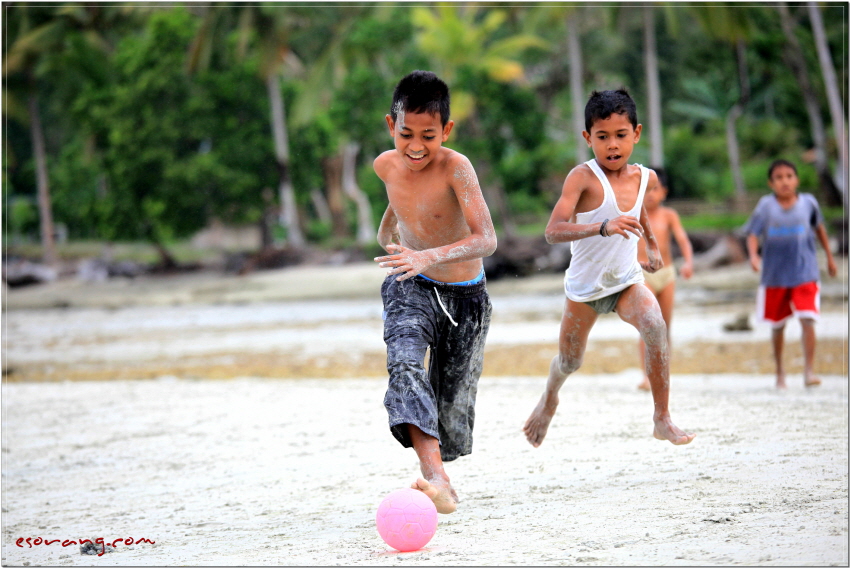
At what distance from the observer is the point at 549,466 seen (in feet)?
17.6

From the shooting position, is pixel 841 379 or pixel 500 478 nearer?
pixel 500 478

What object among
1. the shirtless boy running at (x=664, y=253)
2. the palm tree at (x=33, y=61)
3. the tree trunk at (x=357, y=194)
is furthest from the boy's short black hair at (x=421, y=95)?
the palm tree at (x=33, y=61)

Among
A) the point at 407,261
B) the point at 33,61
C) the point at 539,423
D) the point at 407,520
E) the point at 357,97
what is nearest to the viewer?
the point at 407,520

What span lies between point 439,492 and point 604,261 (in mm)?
1566

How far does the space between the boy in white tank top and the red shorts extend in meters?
3.60

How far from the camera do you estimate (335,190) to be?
37.7 meters

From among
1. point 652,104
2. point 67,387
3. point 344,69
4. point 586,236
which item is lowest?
point 67,387

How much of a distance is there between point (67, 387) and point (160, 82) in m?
21.5

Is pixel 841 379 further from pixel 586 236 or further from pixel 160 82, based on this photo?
pixel 160 82

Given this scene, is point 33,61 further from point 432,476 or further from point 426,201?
point 432,476

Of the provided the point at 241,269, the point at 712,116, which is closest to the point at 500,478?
the point at 241,269

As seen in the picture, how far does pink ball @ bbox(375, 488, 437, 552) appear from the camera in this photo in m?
3.75

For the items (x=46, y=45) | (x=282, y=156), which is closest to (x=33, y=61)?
(x=46, y=45)

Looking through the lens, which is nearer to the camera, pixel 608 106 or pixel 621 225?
pixel 621 225
